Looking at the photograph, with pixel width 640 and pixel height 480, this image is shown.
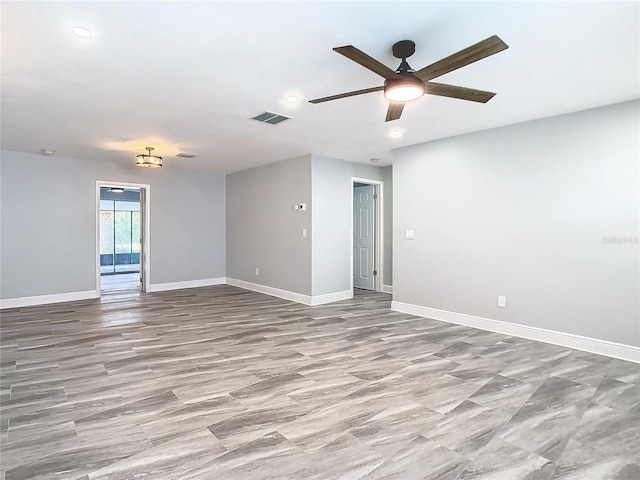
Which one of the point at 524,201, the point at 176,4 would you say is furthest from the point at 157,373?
the point at 524,201

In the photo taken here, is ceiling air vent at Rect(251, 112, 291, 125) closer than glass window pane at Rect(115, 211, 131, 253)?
Yes

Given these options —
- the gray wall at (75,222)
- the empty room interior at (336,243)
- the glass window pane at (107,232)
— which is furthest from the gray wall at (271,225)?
the glass window pane at (107,232)

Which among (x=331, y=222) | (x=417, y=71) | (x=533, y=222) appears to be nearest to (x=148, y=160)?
(x=331, y=222)

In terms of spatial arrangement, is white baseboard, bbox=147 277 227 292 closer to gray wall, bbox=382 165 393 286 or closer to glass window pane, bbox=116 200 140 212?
gray wall, bbox=382 165 393 286

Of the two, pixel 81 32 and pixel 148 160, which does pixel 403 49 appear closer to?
pixel 81 32

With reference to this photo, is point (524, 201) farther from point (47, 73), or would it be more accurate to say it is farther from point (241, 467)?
point (47, 73)

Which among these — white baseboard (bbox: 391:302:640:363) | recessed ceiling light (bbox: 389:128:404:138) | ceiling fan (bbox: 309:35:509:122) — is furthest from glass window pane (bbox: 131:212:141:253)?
ceiling fan (bbox: 309:35:509:122)

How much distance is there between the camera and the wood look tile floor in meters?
2.01

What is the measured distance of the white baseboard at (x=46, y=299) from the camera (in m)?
6.02

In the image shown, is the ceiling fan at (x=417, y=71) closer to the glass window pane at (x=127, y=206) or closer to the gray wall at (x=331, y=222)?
the gray wall at (x=331, y=222)

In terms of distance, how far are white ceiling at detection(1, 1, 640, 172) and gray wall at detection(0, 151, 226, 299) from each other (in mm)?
1800

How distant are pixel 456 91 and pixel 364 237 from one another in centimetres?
521

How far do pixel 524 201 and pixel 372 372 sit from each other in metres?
2.72

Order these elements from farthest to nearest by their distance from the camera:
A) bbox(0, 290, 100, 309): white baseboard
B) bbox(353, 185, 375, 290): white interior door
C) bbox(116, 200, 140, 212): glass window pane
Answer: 1. bbox(116, 200, 140, 212): glass window pane
2. bbox(353, 185, 375, 290): white interior door
3. bbox(0, 290, 100, 309): white baseboard
